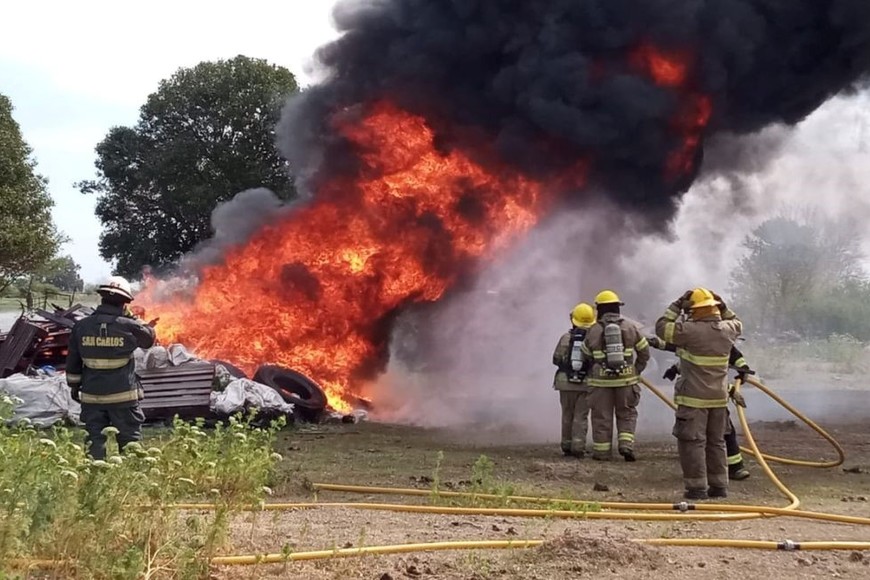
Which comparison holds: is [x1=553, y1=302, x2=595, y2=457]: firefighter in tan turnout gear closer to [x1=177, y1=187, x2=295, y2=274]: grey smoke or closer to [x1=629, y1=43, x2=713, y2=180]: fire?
[x1=629, y1=43, x2=713, y2=180]: fire

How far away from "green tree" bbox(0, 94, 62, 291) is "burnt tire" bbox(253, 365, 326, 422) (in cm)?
1225

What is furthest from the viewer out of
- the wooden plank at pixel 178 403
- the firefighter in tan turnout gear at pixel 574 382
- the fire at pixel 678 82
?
the fire at pixel 678 82

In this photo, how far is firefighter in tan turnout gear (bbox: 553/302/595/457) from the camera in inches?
406

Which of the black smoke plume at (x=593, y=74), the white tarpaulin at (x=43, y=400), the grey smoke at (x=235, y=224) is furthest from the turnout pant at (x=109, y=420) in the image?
the black smoke plume at (x=593, y=74)

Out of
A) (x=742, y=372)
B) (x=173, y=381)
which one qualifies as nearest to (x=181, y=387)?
(x=173, y=381)

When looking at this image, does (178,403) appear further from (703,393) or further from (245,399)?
(703,393)

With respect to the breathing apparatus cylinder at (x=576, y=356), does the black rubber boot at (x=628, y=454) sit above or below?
below

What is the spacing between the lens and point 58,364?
13.9 metres

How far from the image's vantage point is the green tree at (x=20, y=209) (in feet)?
72.4

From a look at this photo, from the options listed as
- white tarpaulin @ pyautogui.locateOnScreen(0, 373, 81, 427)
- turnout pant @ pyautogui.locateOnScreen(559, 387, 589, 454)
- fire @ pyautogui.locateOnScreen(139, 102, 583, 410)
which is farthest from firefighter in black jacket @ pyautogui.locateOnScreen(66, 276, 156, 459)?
fire @ pyautogui.locateOnScreen(139, 102, 583, 410)

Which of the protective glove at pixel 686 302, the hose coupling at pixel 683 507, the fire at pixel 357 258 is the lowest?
the hose coupling at pixel 683 507

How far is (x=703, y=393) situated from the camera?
25.0ft

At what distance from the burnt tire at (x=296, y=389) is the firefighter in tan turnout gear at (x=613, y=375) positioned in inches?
197

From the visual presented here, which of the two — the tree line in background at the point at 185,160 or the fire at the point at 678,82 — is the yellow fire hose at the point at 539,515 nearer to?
the fire at the point at 678,82
